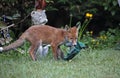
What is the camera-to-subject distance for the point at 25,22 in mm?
13484

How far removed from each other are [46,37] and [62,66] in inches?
44.3

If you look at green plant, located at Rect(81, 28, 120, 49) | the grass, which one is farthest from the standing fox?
green plant, located at Rect(81, 28, 120, 49)

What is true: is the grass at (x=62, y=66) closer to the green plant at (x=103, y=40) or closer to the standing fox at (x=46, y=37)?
the standing fox at (x=46, y=37)

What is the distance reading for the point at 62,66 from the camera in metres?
9.48

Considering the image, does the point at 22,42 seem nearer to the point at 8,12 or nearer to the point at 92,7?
the point at 8,12

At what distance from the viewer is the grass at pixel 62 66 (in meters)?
8.58

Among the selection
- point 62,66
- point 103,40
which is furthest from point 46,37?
point 103,40

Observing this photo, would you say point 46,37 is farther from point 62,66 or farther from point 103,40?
point 103,40

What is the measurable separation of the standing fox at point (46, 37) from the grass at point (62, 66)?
29 centimetres

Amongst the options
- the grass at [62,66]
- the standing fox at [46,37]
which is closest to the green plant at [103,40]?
the grass at [62,66]

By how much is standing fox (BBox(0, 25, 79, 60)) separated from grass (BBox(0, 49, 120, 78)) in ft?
0.95

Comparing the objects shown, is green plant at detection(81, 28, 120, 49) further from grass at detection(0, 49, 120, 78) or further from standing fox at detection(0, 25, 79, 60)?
standing fox at detection(0, 25, 79, 60)

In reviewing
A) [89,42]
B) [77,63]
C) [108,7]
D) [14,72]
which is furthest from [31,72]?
[108,7]

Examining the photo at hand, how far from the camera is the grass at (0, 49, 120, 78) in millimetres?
8578
